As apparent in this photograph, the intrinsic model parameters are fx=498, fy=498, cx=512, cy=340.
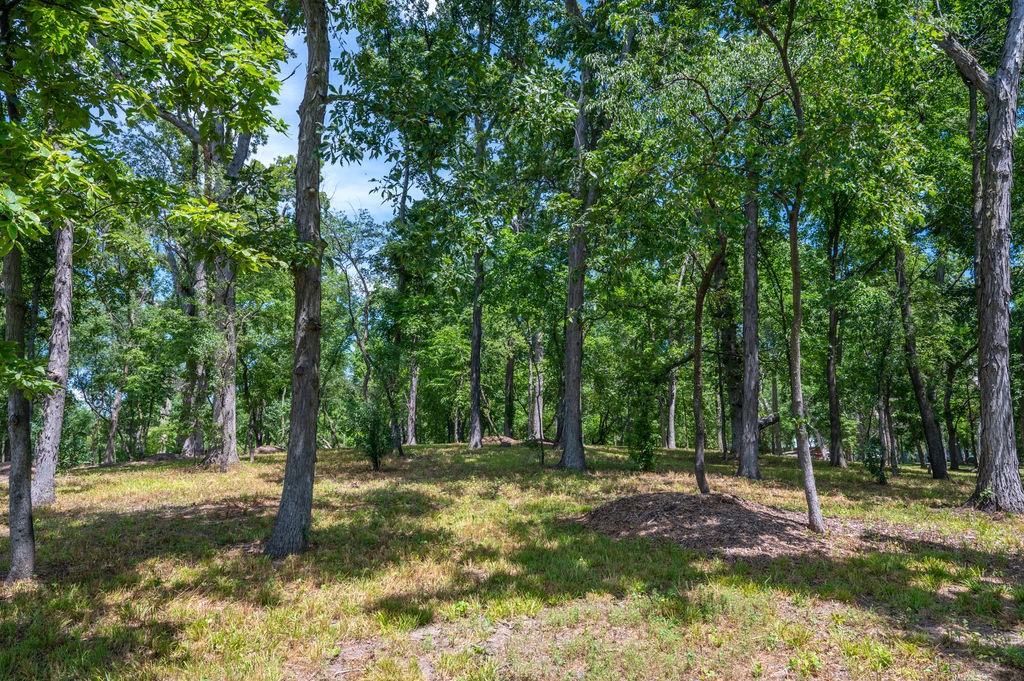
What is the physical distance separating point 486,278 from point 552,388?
1946cm

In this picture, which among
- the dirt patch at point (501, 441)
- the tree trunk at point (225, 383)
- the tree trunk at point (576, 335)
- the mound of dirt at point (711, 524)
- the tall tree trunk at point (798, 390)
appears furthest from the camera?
the dirt patch at point (501, 441)

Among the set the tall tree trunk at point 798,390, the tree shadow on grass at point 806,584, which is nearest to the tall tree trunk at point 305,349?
the tree shadow on grass at point 806,584

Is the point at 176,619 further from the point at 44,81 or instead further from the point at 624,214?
the point at 624,214

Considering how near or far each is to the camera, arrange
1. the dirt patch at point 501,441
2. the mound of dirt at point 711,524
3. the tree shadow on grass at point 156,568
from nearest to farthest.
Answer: the tree shadow on grass at point 156,568, the mound of dirt at point 711,524, the dirt patch at point 501,441

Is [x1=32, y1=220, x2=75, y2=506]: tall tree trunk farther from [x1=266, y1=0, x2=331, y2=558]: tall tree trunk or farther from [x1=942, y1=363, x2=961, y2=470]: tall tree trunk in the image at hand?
[x1=942, y1=363, x2=961, y2=470]: tall tree trunk

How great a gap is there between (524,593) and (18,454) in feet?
21.5

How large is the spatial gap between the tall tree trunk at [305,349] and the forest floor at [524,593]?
591 millimetres

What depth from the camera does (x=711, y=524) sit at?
873cm

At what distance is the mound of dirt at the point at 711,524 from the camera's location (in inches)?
310

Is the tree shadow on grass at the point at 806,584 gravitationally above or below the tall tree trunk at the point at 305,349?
below

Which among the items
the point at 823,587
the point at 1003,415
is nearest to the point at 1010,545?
the point at 1003,415

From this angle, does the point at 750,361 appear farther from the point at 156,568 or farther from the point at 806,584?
the point at 156,568

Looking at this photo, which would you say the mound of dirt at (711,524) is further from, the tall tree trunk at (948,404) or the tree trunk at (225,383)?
the tall tree trunk at (948,404)

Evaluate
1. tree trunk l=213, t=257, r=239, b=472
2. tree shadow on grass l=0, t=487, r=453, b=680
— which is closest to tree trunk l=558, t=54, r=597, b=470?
tree shadow on grass l=0, t=487, r=453, b=680
